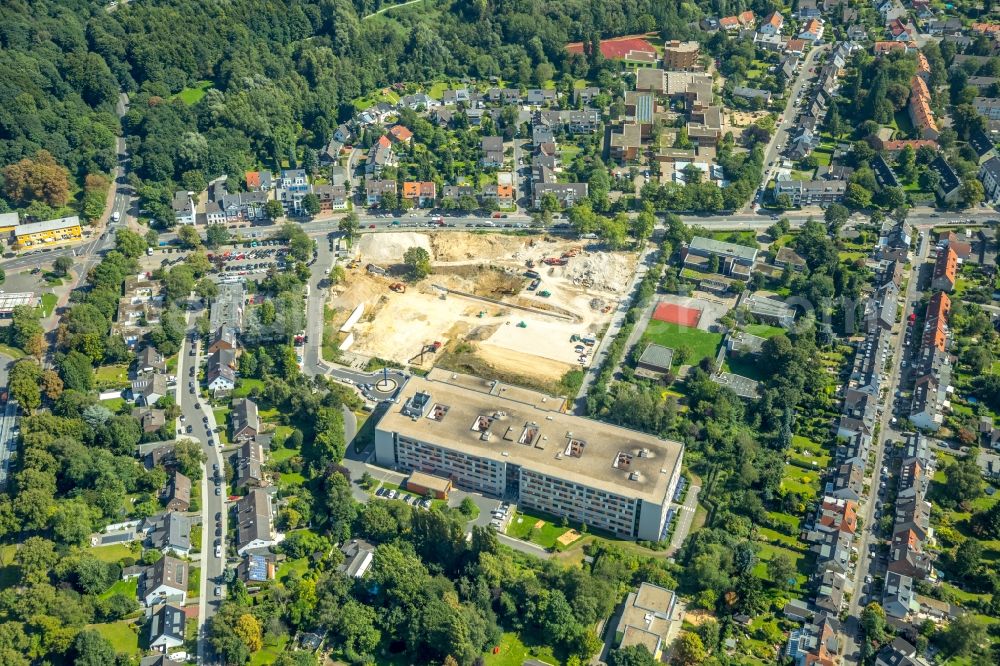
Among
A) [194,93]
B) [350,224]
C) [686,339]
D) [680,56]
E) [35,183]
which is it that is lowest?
[686,339]

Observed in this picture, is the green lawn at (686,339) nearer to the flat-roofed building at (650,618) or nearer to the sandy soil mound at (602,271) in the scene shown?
the sandy soil mound at (602,271)

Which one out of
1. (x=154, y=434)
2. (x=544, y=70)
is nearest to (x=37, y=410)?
(x=154, y=434)

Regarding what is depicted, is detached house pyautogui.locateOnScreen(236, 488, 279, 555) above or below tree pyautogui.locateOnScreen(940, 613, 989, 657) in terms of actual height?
above

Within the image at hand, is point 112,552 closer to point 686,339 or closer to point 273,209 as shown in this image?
point 273,209

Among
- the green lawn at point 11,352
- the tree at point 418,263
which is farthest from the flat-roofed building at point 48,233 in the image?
the tree at point 418,263

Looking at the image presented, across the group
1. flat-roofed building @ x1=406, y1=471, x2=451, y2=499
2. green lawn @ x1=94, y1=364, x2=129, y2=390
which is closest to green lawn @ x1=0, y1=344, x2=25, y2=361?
green lawn @ x1=94, y1=364, x2=129, y2=390

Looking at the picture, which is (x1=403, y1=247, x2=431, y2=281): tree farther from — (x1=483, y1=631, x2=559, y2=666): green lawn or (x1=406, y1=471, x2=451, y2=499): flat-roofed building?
(x1=483, y1=631, x2=559, y2=666): green lawn

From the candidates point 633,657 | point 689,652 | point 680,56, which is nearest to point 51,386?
point 633,657
